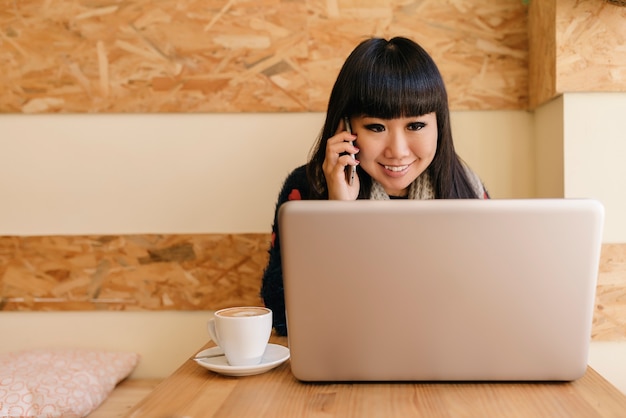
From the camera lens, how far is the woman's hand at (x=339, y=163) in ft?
4.22

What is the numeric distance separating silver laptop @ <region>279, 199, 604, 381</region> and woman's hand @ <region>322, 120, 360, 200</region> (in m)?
0.57

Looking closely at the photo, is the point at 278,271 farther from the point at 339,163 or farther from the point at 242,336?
the point at 242,336

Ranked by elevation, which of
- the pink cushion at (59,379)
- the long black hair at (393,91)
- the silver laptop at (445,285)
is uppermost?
the long black hair at (393,91)

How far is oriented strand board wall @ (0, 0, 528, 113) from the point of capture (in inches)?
66.2

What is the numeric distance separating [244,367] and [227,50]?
113cm

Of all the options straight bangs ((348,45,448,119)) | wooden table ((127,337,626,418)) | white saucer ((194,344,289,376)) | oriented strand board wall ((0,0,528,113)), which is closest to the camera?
wooden table ((127,337,626,418))

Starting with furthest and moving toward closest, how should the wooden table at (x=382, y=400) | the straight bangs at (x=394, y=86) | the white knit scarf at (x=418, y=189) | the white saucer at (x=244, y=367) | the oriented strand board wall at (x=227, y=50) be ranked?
the oriented strand board wall at (x=227, y=50)
the white knit scarf at (x=418, y=189)
the straight bangs at (x=394, y=86)
the white saucer at (x=244, y=367)
the wooden table at (x=382, y=400)

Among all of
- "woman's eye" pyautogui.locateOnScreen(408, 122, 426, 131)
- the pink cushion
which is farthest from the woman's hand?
the pink cushion

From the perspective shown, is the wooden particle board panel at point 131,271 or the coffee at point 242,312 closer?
the coffee at point 242,312

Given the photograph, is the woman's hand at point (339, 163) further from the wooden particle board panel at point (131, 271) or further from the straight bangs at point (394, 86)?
the wooden particle board panel at point (131, 271)

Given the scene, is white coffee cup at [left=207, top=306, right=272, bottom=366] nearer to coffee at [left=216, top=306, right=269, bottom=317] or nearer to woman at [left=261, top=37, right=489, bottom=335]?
coffee at [left=216, top=306, right=269, bottom=317]

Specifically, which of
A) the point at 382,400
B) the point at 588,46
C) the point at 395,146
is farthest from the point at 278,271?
the point at 588,46

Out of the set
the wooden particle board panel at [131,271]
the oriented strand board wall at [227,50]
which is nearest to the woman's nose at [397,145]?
the oriented strand board wall at [227,50]

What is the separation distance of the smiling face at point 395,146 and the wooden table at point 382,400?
0.63m
